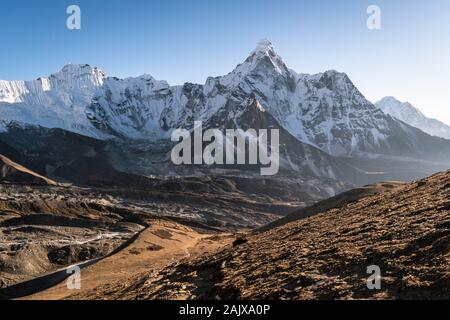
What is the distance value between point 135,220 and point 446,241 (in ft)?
354

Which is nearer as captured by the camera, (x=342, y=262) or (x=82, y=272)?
(x=342, y=262)

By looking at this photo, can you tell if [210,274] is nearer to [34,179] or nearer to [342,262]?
[342,262]

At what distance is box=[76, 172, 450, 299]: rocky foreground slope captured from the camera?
15289 mm

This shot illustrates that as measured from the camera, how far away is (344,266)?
1862cm

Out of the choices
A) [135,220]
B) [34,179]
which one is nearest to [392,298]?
[135,220]

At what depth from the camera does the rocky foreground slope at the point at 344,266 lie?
50.2ft

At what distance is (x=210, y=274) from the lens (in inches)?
1004

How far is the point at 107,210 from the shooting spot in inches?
5261

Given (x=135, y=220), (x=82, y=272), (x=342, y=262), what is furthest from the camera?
(x=135, y=220)

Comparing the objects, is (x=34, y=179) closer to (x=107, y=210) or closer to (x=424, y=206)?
(x=107, y=210)
